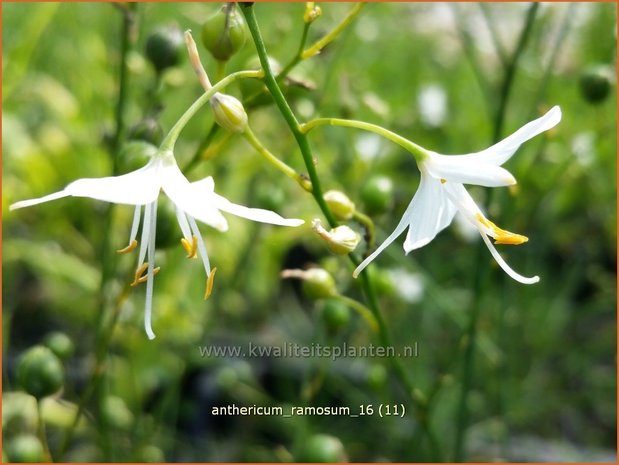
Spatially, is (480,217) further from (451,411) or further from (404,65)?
(404,65)

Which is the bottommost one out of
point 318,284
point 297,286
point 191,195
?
point 297,286

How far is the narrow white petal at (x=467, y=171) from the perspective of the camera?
53 centimetres

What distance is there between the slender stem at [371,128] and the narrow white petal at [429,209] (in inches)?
0.7

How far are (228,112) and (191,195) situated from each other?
7cm

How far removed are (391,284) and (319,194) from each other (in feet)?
1.22

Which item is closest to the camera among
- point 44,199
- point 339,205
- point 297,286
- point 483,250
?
point 44,199

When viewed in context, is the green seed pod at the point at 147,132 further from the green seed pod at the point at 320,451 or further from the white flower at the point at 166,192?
the green seed pod at the point at 320,451

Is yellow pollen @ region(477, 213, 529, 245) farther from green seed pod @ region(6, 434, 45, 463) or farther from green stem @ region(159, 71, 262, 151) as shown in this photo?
green seed pod @ region(6, 434, 45, 463)

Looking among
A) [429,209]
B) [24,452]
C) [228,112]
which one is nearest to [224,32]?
[228,112]

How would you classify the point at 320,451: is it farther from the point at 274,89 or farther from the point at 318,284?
the point at 274,89

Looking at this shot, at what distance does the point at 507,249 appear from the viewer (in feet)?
4.41

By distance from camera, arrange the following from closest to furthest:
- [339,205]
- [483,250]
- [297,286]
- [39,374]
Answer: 1. [339,205]
2. [39,374]
3. [483,250]
4. [297,286]

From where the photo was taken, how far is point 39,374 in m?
0.74

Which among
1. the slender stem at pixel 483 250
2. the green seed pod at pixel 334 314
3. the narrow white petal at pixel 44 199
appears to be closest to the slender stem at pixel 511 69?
the slender stem at pixel 483 250
